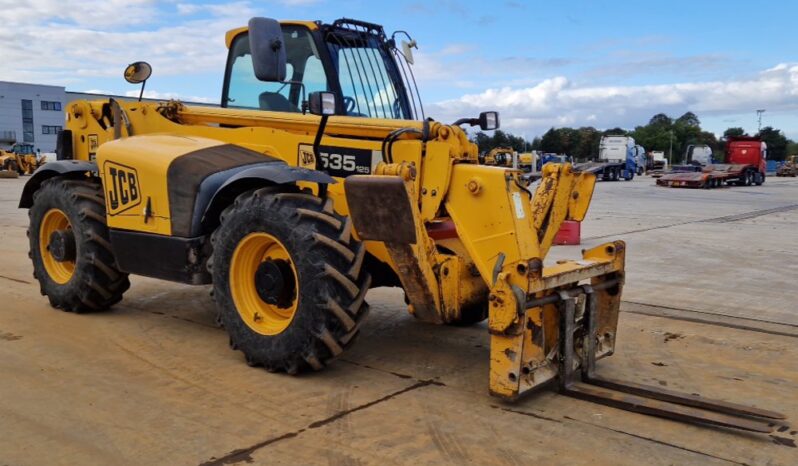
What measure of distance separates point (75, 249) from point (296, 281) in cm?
300

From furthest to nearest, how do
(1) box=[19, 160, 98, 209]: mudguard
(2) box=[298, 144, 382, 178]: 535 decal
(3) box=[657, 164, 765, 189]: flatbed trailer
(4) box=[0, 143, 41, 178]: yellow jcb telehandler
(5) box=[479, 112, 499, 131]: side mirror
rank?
(4) box=[0, 143, 41, 178]: yellow jcb telehandler
(3) box=[657, 164, 765, 189]: flatbed trailer
(1) box=[19, 160, 98, 209]: mudguard
(5) box=[479, 112, 499, 131]: side mirror
(2) box=[298, 144, 382, 178]: 535 decal

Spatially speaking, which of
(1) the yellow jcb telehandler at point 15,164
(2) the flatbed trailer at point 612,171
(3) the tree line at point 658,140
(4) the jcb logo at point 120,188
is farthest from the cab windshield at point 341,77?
(3) the tree line at point 658,140

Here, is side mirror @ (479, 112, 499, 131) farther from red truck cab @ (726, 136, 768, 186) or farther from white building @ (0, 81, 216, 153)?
white building @ (0, 81, 216, 153)

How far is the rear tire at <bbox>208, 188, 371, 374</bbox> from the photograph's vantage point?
4539 mm

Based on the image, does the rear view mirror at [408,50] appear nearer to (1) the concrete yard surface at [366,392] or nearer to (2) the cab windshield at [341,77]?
(2) the cab windshield at [341,77]

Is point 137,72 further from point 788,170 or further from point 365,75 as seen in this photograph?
point 788,170

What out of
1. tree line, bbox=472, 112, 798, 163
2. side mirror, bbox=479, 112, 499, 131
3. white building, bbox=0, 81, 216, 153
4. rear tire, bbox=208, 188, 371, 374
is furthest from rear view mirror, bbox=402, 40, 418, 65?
white building, bbox=0, 81, 216, 153

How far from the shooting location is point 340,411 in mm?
4242

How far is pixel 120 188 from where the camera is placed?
5.96 metres

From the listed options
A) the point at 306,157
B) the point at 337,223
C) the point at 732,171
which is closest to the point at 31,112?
the point at 732,171

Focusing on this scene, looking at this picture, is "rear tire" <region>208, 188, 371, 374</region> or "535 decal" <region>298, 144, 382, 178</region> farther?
"535 decal" <region>298, 144, 382, 178</region>

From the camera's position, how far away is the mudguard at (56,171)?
6.64 meters

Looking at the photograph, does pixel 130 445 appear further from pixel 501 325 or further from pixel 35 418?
pixel 501 325

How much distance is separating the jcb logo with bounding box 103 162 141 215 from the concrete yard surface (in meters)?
1.07
